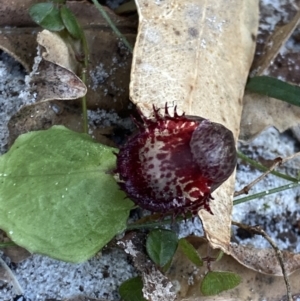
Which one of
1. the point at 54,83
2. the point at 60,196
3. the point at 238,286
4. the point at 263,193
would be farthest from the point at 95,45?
the point at 238,286

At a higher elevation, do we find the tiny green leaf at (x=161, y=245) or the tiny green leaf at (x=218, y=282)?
the tiny green leaf at (x=161, y=245)

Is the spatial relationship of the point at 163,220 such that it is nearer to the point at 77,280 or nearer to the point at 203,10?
the point at 77,280

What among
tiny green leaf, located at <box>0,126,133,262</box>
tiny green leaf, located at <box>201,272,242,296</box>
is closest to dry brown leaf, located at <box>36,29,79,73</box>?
tiny green leaf, located at <box>0,126,133,262</box>

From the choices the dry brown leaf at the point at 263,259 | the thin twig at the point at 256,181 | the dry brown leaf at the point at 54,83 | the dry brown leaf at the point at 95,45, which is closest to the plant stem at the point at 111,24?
the dry brown leaf at the point at 95,45

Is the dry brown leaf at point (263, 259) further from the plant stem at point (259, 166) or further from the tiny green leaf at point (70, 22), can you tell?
the tiny green leaf at point (70, 22)

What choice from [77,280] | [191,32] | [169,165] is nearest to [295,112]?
[191,32]

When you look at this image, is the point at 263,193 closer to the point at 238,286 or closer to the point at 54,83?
the point at 238,286
